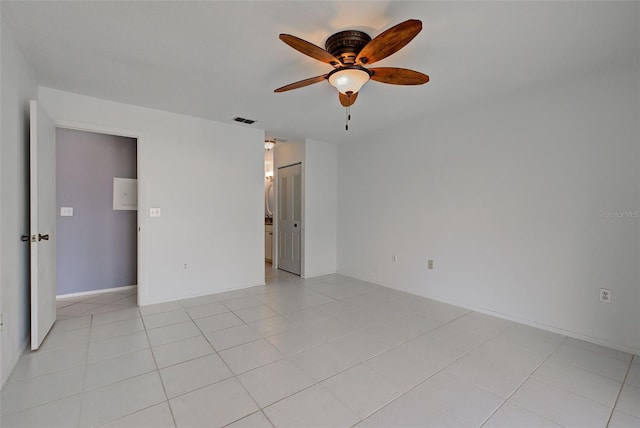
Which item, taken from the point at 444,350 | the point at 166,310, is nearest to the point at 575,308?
the point at 444,350

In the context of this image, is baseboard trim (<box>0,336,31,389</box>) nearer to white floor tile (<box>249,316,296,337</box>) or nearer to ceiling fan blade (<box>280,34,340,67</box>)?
white floor tile (<box>249,316,296,337</box>)

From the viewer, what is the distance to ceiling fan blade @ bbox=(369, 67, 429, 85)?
2041 millimetres

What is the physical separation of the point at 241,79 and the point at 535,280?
345 centimetres

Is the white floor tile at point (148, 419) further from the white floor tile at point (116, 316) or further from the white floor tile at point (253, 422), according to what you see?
the white floor tile at point (116, 316)

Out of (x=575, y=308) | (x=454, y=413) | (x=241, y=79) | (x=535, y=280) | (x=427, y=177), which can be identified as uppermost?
(x=241, y=79)

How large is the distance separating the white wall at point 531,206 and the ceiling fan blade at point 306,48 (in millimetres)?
2198

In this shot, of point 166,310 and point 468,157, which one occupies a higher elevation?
point 468,157

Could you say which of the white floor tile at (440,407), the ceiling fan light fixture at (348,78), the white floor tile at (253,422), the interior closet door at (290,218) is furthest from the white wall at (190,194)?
the white floor tile at (440,407)

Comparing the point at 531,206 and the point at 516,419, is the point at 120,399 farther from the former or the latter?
the point at 531,206

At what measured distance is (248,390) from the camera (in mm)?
1828

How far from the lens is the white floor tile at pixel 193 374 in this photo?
6.10 feet

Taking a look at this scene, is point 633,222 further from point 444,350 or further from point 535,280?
point 444,350

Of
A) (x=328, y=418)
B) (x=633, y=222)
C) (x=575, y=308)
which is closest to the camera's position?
(x=328, y=418)

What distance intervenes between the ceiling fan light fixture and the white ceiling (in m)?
0.25
